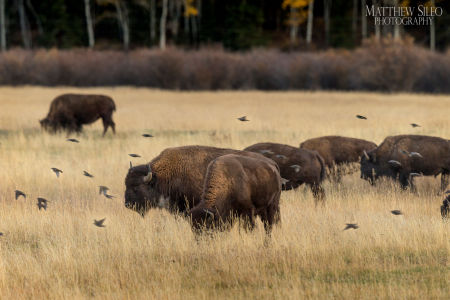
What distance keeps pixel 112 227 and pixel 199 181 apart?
1.39 meters

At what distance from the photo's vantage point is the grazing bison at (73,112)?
72.0ft

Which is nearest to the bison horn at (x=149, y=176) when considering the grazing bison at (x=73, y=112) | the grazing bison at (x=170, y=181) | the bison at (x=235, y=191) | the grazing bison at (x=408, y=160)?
the grazing bison at (x=170, y=181)

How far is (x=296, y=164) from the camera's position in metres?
11.9

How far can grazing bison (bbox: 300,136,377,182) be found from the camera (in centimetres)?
1411

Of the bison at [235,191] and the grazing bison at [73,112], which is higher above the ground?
the bison at [235,191]

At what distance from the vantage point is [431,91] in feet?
130

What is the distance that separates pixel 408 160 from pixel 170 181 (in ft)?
17.5

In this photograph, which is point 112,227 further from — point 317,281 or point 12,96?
point 12,96

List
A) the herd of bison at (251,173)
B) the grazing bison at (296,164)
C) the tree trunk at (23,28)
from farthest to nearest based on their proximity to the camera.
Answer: the tree trunk at (23,28)
the grazing bison at (296,164)
the herd of bison at (251,173)

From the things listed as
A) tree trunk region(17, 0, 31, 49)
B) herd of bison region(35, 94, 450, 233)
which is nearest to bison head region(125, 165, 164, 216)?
herd of bison region(35, 94, 450, 233)

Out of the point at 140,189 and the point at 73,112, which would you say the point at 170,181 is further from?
the point at 73,112

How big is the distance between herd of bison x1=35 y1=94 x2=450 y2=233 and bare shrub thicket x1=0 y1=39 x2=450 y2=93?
82.3 feet

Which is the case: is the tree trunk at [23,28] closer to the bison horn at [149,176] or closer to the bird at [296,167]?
the bird at [296,167]

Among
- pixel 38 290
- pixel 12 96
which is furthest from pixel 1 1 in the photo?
pixel 38 290
